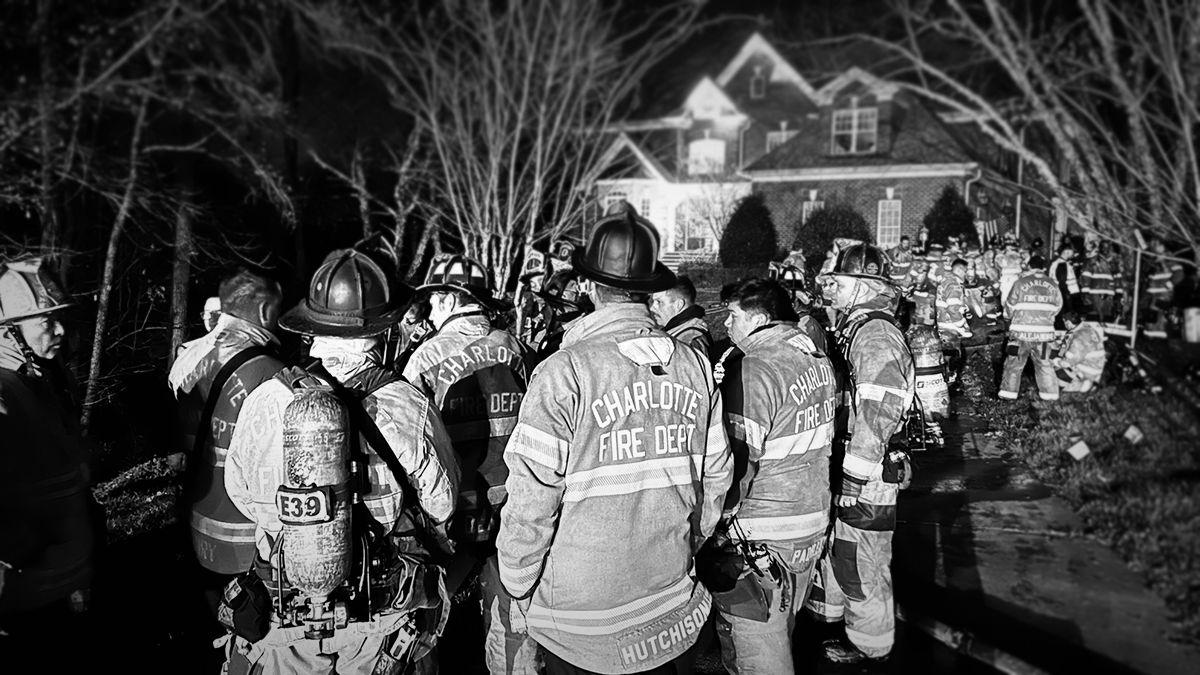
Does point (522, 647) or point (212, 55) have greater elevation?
point (212, 55)

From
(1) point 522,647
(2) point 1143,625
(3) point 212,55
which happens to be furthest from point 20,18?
(2) point 1143,625

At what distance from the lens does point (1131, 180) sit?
2.49 m

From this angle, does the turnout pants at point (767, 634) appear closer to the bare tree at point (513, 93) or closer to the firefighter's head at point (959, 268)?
the firefighter's head at point (959, 268)

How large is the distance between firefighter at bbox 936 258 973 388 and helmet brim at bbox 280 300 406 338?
3719 mm

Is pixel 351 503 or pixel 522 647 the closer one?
pixel 351 503

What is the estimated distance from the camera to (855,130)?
6.85 m

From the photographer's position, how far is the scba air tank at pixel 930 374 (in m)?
4.80

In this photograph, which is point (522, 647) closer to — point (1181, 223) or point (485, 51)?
point (1181, 223)

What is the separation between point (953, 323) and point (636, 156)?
4.80 meters

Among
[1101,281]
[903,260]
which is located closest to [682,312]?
[903,260]

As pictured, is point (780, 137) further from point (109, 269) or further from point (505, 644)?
point (109, 269)

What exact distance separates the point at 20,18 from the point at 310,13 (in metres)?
1.93

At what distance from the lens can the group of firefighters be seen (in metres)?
2.60

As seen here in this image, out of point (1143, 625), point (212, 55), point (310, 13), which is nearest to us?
point (1143, 625)
